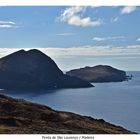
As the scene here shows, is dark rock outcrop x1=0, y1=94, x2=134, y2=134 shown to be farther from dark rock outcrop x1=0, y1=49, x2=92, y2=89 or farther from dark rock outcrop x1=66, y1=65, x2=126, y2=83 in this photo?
dark rock outcrop x1=66, y1=65, x2=126, y2=83

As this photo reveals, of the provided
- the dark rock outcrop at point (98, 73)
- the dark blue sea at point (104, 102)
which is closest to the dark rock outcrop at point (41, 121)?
the dark blue sea at point (104, 102)

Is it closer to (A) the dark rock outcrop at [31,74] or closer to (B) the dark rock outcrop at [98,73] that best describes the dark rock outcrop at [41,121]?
(A) the dark rock outcrop at [31,74]

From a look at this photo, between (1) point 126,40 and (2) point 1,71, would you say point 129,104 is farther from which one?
(2) point 1,71

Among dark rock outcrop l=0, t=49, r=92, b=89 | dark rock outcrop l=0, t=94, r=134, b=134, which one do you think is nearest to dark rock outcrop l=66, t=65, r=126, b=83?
dark rock outcrop l=0, t=49, r=92, b=89

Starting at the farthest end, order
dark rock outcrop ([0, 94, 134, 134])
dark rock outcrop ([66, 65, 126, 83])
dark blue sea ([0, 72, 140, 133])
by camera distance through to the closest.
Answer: dark rock outcrop ([66, 65, 126, 83])
dark blue sea ([0, 72, 140, 133])
dark rock outcrop ([0, 94, 134, 134])

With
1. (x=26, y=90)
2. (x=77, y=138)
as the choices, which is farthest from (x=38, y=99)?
(x=77, y=138)

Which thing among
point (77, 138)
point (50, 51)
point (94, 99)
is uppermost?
point (50, 51)
